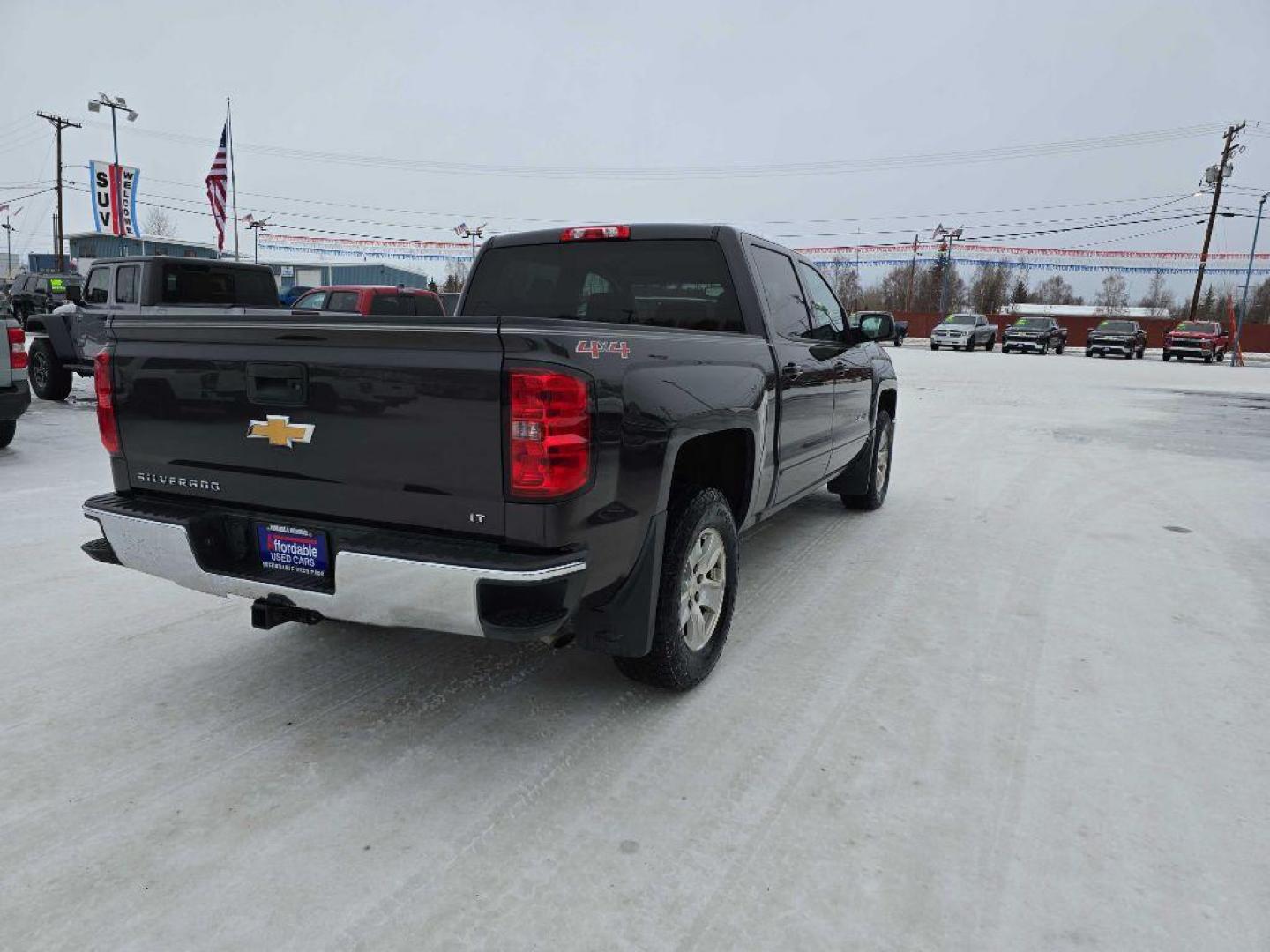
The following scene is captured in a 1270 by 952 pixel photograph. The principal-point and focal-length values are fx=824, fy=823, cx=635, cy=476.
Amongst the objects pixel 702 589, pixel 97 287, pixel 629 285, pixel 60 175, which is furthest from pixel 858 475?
pixel 60 175

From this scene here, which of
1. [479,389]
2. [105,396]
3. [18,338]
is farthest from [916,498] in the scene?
[18,338]

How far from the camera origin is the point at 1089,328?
56.1m

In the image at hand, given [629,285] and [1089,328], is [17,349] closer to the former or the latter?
[629,285]

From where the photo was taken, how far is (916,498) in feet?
22.7

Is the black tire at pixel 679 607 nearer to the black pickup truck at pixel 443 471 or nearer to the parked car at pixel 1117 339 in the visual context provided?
the black pickup truck at pixel 443 471

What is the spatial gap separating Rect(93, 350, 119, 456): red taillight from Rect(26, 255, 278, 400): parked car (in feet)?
25.5

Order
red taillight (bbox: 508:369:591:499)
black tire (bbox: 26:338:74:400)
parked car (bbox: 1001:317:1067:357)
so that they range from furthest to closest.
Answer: parked car (bbox: 1001:317:1067:357) < black tire (bbox: 26:338:74:400) < red taillight (bbox: 508:369:591:499)

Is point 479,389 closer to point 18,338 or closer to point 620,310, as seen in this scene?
point 620,310

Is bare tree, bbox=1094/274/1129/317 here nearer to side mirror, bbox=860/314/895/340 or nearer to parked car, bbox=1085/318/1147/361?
parked car, bbox=1085/318/1147/361

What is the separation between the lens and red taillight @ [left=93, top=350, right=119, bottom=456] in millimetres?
2963

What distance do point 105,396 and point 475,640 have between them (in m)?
1.75

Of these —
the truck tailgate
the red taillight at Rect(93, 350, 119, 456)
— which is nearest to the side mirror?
the truck tailgate

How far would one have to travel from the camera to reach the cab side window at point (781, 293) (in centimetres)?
414

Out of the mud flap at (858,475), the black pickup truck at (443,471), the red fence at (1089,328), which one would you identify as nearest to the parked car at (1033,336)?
the red fence at (1089,328)
